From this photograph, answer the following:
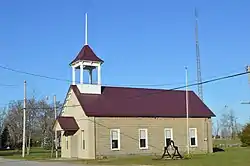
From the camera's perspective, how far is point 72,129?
153ft

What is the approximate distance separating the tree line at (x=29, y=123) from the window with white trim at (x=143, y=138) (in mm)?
21731

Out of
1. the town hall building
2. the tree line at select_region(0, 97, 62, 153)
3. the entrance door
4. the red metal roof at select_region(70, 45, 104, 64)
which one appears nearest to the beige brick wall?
the town hall building

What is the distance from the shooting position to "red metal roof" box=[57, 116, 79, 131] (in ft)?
153

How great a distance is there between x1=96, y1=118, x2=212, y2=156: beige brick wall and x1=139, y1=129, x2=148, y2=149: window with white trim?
1.31ft

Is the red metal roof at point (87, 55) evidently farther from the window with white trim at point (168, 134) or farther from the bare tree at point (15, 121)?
the bare tree at point (15, 121)

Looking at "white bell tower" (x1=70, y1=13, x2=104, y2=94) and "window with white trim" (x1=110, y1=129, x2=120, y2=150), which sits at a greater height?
"white bell tower" (x1=70, y1=13, x2=104, y2=94)

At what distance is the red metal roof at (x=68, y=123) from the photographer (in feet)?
153

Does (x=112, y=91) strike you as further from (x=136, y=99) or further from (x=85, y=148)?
(x=85, y=148)

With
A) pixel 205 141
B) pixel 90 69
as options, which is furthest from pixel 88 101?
pixel 205 141

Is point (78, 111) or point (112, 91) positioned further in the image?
point (112, 91)

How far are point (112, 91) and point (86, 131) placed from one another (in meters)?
7.90

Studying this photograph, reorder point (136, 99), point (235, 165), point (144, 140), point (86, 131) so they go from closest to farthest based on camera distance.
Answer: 1. point (235, 165)
2. point (86, 131)
3. point (144, 140)
4. point (136, 99)

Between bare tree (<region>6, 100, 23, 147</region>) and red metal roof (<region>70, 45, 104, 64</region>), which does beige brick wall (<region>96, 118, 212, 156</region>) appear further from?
bare tree (<region>6, 100, 23, 147</region>)

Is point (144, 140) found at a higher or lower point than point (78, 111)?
lower
